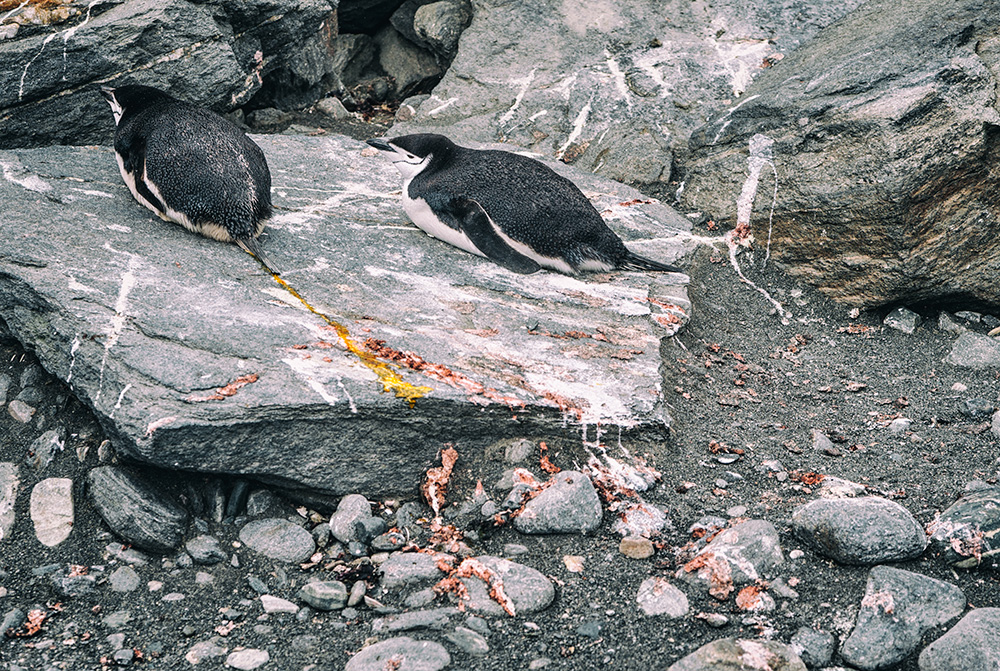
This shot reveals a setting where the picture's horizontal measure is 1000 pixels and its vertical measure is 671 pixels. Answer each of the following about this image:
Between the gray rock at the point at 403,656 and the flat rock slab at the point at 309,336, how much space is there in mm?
789

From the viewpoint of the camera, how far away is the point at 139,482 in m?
3.15

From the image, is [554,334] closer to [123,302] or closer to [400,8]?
[123,302]

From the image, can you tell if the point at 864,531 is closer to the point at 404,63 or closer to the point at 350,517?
the point at 350,517

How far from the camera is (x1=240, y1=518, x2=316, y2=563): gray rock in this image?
120 inches

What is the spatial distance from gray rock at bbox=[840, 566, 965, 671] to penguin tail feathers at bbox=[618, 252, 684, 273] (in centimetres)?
217

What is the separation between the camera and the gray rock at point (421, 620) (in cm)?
267

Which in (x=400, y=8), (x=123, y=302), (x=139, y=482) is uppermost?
(x=400, y=8)

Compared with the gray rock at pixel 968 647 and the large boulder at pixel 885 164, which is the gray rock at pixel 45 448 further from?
the large boulder at pixel 885 164

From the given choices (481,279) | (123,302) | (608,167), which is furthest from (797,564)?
(608,167)

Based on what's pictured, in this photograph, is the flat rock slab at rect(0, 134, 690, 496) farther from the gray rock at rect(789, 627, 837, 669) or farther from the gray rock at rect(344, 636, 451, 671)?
the gray rock at rect(789, 627, 837, 669)

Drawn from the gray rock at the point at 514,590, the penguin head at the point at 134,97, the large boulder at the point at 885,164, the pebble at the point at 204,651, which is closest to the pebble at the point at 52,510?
the pebble at the point at 204,651

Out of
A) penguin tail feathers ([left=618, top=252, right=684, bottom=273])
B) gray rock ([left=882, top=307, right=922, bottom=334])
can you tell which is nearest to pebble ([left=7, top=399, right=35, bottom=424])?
penguin tail feathers ([left=618, top=252, right=684, bottom=273])

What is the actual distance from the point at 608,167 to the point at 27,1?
3.46 m

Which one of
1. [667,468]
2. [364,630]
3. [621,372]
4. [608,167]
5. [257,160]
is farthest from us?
[608,167]
